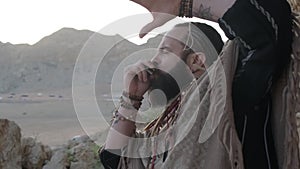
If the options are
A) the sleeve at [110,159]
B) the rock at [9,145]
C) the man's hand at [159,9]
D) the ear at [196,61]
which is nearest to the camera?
the man's hand at [159,9]

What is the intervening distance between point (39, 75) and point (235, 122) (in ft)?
35.2

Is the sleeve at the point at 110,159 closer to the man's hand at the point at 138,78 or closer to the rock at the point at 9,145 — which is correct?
the man's hand at the point at 138,78

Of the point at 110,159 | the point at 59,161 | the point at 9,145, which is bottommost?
the point at 59,161

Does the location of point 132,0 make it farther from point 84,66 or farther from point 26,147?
point 26,147

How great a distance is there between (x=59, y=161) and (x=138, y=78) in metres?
2.80

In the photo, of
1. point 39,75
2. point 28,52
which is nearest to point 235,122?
point 39,75

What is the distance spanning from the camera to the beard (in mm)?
935

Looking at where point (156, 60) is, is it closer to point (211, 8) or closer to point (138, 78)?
point (138, 78)

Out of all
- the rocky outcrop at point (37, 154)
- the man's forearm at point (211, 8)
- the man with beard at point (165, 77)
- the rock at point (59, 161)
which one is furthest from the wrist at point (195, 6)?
the rock at point (59, 161)

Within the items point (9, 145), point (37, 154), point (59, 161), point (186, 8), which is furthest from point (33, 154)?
point (186, 8)

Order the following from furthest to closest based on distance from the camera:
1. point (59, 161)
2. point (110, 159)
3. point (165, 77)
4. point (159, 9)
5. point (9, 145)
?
point (59, 161), point (9, 145), point (110, 159), point (165, 77), point (159, 9)

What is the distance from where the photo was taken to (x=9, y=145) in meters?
3.33

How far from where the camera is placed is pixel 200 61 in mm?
935

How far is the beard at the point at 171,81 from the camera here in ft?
3.07
